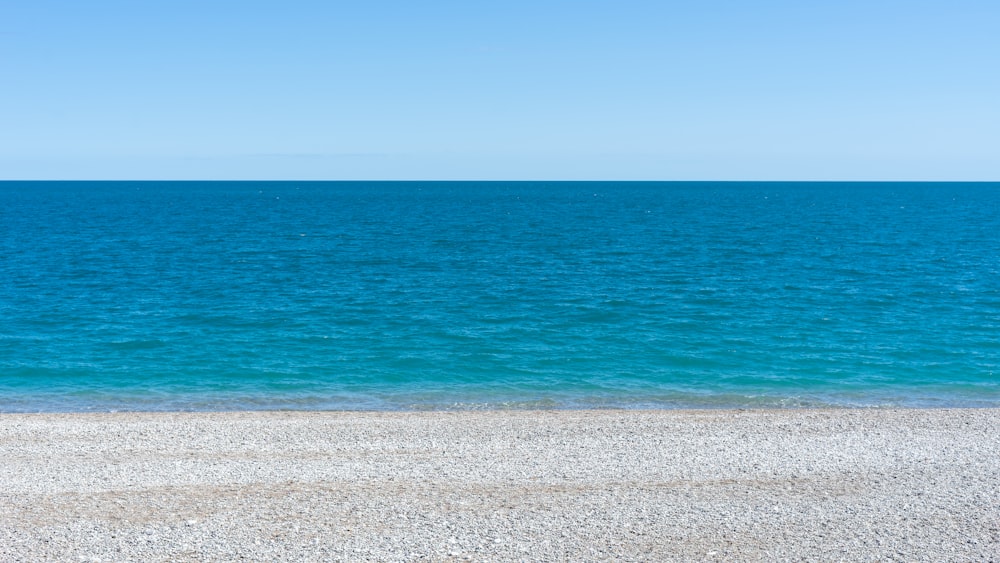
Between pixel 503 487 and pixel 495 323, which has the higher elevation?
pixel 503 487

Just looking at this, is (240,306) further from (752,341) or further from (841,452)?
(841,452)

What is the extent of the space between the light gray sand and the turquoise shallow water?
3986mm

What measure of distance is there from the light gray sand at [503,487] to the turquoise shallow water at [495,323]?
13.1 feet

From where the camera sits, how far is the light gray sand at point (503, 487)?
41.9 ft

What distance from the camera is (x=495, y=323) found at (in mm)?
34656

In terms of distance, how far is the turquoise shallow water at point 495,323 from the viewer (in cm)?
2509

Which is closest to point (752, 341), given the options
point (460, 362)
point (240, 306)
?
point (460, 362)

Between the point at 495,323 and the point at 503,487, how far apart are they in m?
19.4

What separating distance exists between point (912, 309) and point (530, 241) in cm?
3513

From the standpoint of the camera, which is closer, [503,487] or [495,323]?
[503,487]

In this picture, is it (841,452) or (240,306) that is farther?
(240,306)

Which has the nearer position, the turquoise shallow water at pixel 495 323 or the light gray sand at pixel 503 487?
the light gray sand at pixel 503 487

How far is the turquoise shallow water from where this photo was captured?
25094 mm

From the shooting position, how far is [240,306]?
3828 centimetres
